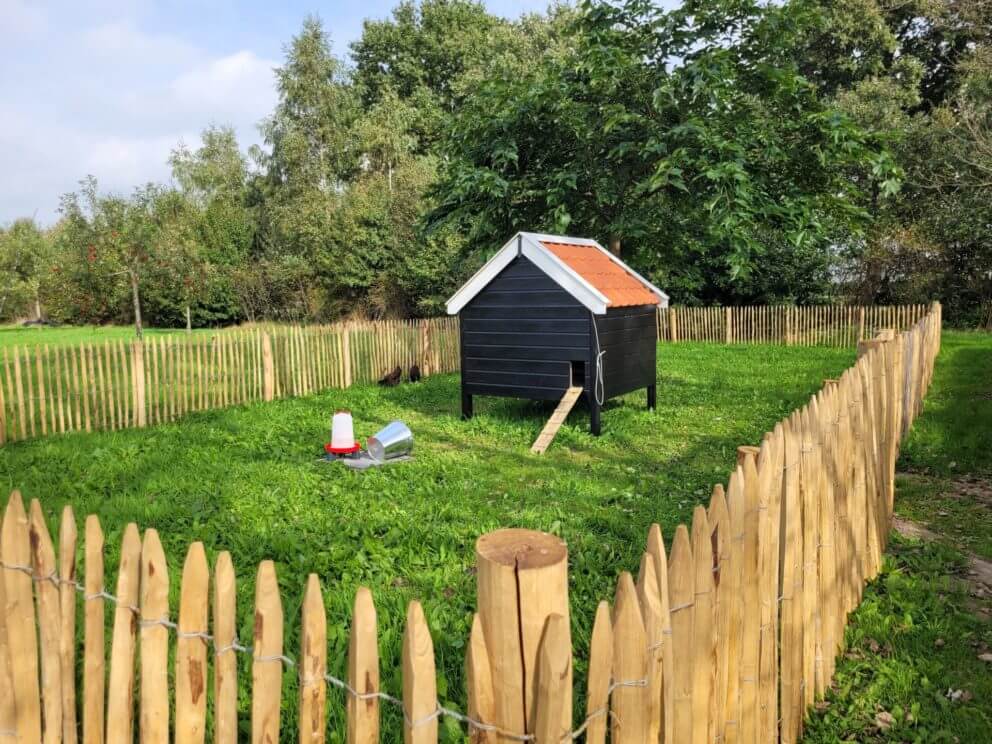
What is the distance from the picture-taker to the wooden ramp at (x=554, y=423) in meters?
8.16

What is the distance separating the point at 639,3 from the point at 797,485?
14046 millimetres

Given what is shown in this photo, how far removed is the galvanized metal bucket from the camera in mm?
7605

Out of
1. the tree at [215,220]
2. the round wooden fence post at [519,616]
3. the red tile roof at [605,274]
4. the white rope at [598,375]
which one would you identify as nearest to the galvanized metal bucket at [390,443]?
the white rope at [598,375]

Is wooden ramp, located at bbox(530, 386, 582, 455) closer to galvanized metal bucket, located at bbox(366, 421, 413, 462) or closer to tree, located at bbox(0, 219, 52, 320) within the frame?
galvanized metal bucket, located at bbox(366, 421, 413, 462)

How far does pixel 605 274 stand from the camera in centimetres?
996

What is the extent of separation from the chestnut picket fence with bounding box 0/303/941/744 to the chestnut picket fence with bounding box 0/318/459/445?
22.8ft

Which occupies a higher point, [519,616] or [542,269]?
[542,269]

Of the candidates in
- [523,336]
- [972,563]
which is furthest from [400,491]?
[972,563]

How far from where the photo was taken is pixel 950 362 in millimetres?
14320

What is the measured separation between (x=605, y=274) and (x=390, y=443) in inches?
164

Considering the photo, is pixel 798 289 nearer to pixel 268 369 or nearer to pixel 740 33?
pixel 740 33

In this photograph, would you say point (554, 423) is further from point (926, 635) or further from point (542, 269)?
point (926, 635)

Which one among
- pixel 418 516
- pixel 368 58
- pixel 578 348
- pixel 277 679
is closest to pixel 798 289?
pixel 578 348

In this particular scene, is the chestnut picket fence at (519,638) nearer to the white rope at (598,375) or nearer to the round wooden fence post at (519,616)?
the round wooden fence post at (519,616)
